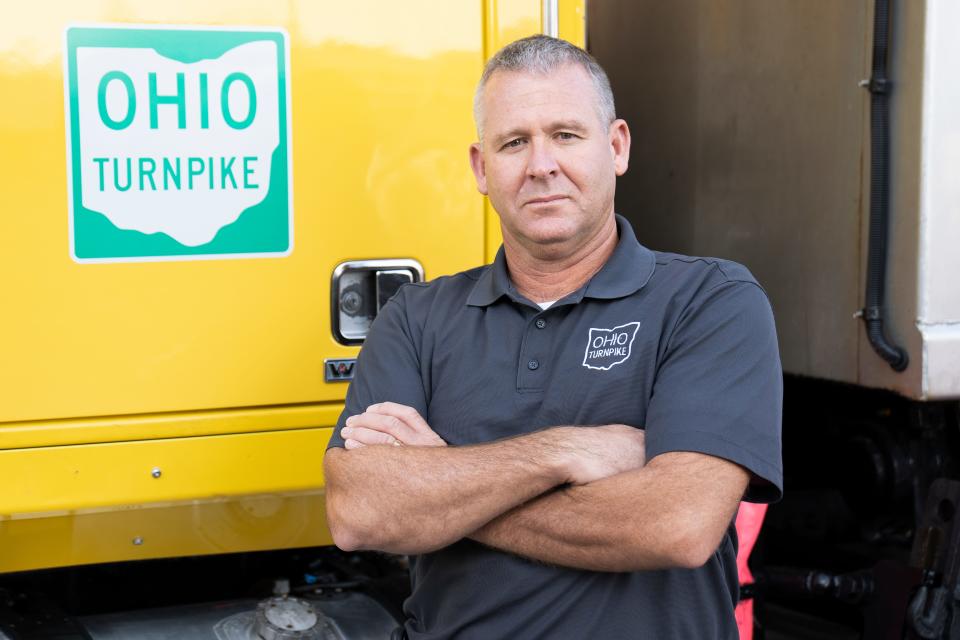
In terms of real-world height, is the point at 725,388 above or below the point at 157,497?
above

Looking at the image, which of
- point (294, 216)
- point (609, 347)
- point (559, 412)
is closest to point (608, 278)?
point (609, 347)

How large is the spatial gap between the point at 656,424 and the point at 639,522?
16 centimetres

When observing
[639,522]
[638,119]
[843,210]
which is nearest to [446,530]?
[639,522]

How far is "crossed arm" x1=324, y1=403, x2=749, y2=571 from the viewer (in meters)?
1.72

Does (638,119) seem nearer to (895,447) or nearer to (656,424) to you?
(895,447)

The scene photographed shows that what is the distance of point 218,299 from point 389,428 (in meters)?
0.40

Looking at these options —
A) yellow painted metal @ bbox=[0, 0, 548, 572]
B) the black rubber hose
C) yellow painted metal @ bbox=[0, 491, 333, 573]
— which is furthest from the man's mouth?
the black rubber hose

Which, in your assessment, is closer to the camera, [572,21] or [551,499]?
[551,499]

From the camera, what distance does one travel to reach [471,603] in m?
1.90

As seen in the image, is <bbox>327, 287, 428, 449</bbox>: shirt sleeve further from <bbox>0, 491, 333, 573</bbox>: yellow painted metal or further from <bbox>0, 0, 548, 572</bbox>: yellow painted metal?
<bbox>0, 491, 333, 573</bbox>: yellow painted metal

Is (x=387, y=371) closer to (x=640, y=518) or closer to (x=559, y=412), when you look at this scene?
(x=559, y=412)

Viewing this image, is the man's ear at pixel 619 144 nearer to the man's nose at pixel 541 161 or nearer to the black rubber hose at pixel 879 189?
the man's nose at pixel 541 161

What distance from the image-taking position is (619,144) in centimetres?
213

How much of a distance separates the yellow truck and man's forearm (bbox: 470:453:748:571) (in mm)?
572
